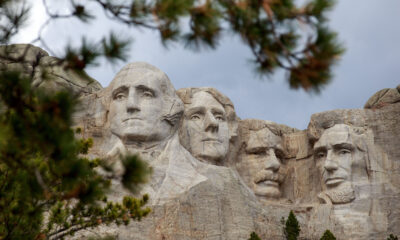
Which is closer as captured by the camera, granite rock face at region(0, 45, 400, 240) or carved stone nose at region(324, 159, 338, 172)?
granite rock face at region(0, 45, 400, 240)

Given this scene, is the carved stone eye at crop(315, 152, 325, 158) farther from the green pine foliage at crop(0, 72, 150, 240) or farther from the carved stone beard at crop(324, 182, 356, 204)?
the green pine foliage at crop(0, 72, 150, 240)

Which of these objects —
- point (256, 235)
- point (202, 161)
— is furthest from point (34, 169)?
point (202, 161)

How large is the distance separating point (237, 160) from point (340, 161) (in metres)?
2.00

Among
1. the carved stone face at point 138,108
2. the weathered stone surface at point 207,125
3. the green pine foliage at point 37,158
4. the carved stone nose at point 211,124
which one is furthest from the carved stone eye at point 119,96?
the green pine foliage at point 37,158

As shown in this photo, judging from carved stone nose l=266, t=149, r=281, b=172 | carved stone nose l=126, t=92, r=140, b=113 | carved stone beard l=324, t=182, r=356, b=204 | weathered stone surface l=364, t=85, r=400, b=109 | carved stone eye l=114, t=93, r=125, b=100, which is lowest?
carved stone beard l=324, t=182, r=356, b=204

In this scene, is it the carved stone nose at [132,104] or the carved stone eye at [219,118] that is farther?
the carved stone eye at [219,118]

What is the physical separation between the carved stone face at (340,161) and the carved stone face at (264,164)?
0.87 meters

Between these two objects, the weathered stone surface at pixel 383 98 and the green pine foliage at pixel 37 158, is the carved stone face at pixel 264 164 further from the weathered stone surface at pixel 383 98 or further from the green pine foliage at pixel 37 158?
the green pine foliage at pixel 37 158

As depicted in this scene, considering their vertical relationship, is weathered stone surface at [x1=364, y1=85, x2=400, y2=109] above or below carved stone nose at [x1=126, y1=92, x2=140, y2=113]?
Answer: above

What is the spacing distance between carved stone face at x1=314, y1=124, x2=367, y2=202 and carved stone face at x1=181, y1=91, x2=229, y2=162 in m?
1.83

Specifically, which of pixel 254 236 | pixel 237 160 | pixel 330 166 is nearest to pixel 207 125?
pixel 237 160

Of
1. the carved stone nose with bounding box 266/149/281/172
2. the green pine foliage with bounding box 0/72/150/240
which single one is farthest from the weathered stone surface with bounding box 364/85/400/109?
the green pine foliage with bounding box 0/72/150/240

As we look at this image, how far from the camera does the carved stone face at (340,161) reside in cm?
1573

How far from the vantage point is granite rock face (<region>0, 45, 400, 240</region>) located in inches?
556
